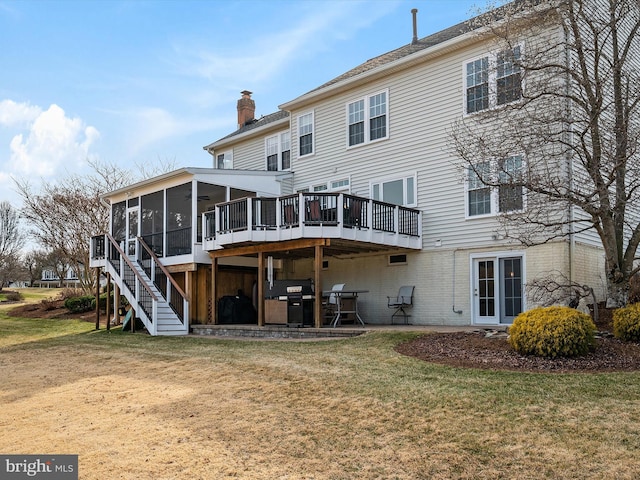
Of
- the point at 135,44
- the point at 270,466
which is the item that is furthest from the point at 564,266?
the point at 135,44

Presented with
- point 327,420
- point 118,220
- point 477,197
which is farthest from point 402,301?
point 118,220

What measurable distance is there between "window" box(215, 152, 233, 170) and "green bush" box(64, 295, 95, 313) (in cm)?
795

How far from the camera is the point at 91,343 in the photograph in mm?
14016

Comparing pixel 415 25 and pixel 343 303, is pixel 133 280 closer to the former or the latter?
pixel 343 303

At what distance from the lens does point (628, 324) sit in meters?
8.84

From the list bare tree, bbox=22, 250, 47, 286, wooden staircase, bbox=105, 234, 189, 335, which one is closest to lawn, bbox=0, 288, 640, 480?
wooden staircase, bbox=105, 234, 189, 335

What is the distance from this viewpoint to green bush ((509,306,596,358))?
8.09m

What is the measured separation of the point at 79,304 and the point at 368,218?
15216mm

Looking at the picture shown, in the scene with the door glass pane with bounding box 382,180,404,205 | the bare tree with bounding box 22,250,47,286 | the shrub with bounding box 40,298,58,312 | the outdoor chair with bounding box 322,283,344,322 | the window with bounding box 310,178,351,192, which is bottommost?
the shrub with bounding box 40,298,58,312

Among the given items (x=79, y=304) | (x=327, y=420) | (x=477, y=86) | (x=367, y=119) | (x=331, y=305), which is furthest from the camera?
(x=79, y=304)

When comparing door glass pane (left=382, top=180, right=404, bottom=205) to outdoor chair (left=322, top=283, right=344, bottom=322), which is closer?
outdoor chair (left=322, top=283, right=344, bottom=322)

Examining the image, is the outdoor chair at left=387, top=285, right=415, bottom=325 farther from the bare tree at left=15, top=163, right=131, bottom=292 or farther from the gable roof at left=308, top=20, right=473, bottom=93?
the bare tree at left=15, top=163, right=131, bottom=292

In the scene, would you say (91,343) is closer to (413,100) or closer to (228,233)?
(228,233)

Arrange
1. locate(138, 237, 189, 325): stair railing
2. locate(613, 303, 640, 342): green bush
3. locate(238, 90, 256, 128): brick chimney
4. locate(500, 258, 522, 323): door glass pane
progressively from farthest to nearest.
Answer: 1. locate(238, 90, 256, 128): brick chimney
2. locate(138, 237, 189, 325): stair railing
3. locate(500, 258, 522, 323): door glass pane
4. locate(613, 303, 640, 342): green bush
